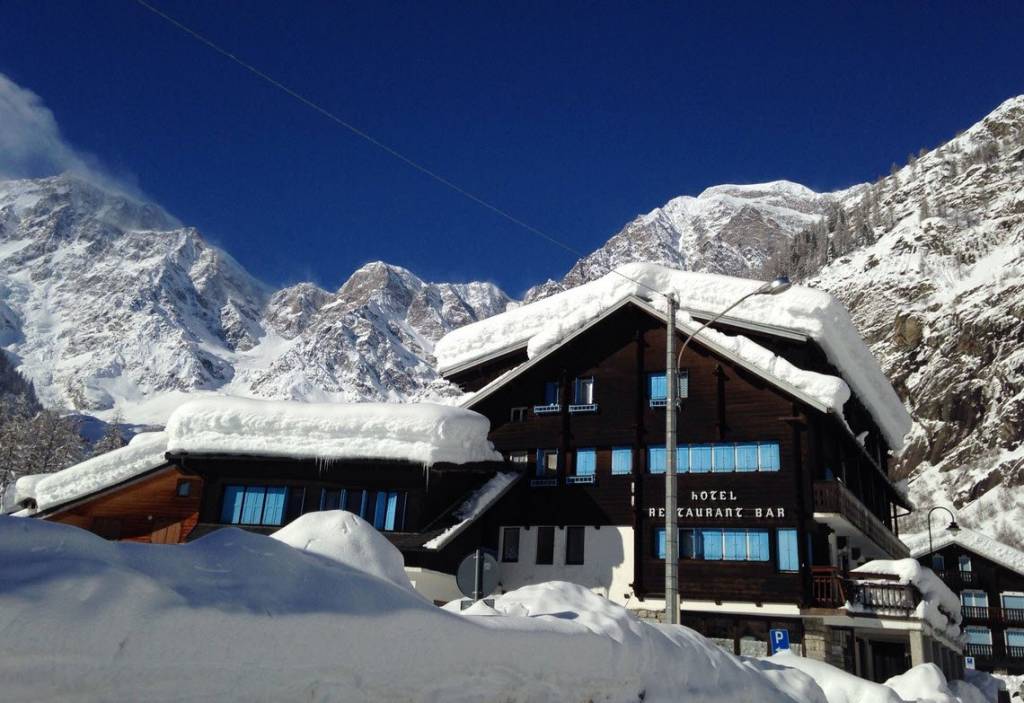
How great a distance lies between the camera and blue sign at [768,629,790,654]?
2611cm

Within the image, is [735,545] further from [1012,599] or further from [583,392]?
[1012,599]

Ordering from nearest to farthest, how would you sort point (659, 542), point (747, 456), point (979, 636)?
point (747, 456) → point (659, 542) → point (979, 636)

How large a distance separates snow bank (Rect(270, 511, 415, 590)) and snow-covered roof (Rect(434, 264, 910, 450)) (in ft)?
62.9

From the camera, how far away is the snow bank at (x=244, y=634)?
4.80 metres

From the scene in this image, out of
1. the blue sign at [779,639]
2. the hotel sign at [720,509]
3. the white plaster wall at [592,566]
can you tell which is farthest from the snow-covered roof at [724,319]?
the white plaster wall at [592,566]

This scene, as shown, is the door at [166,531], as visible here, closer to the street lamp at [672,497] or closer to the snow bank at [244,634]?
the street lamp at [672,497]

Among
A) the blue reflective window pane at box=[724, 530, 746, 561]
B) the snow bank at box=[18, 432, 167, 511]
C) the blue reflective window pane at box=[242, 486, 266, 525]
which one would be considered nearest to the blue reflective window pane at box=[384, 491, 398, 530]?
the blue reflective window pane at box=[242, 486, 266, 525]

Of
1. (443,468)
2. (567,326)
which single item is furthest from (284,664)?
(567,326)

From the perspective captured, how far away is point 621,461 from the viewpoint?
3044 cm

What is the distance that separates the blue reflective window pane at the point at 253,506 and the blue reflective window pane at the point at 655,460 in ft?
43.2

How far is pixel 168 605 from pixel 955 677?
37015 millimetres

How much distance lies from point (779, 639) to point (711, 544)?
3420mm

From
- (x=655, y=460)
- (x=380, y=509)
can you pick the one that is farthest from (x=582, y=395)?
(x=380, y=509)

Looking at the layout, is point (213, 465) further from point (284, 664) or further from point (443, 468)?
point (284, 664)
